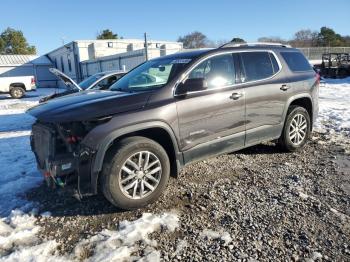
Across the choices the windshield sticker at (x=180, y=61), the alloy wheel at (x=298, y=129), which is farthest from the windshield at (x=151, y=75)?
the alloy wheel at (x=298, y=129)

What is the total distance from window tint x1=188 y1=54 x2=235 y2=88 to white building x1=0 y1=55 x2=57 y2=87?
3909 centimetres

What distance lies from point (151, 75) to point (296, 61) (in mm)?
2762

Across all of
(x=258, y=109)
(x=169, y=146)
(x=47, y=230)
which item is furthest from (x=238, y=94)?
(x=47, y=230)

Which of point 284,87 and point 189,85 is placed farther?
point 284,87

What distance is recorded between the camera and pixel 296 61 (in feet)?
20.0

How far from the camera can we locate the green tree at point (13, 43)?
2650 inches

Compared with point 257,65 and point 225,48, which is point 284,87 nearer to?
point 257,65

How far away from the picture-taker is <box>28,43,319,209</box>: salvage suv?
3811 mm

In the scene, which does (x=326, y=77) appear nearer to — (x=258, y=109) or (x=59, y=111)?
(x=258, y=109)

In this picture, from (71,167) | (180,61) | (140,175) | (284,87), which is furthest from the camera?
(284,87)

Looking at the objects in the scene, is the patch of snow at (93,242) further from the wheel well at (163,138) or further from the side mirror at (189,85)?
the side mirror at (189,85)

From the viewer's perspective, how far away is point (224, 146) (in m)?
4.85

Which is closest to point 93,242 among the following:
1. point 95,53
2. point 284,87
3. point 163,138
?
point 163,138

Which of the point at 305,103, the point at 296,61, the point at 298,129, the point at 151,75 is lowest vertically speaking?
the point at 298,129
